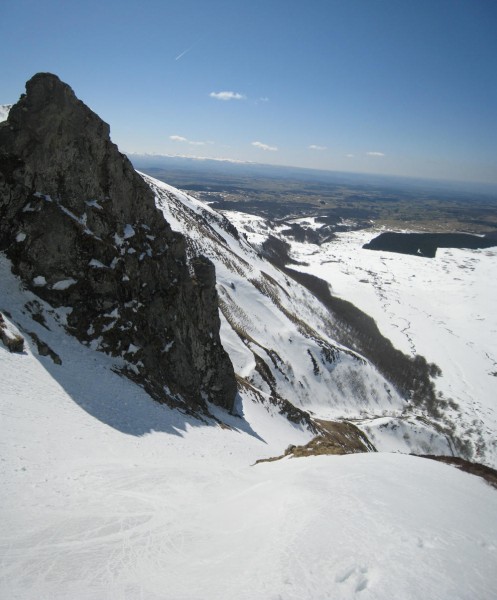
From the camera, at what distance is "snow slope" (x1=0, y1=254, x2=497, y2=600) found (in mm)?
7539

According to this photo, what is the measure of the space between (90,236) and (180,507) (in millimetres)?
22642

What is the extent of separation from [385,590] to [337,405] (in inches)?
2980

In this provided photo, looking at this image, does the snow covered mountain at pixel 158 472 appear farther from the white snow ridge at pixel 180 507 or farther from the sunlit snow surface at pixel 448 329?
the sunlit snow surface at pixel 448 329

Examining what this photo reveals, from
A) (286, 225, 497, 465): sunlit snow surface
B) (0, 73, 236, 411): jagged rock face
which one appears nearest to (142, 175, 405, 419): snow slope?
(286, 225, 497, 465): sunlit snow surface

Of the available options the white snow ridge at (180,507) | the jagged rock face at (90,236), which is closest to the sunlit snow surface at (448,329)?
the jagged rock face at (90,236)

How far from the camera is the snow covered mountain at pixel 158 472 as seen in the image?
789 centimetres

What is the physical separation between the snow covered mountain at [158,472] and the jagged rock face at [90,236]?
163mm

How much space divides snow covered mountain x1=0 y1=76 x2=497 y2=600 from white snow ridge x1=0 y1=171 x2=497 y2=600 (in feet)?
0.21

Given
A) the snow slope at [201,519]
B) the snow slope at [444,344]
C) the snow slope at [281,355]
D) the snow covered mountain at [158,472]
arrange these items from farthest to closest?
the snow slope at [444,344], the snow slope at [281,355], the snow covered mountain at [158,472], the snow slope at [201,519]

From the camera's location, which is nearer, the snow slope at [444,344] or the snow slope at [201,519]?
the snow slope at [201,519]

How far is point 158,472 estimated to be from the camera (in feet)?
52.1

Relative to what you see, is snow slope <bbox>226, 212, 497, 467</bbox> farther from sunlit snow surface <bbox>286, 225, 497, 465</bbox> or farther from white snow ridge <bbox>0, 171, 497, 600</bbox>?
white snow ridge <bbox>0, 171, 497, 600</bbox>

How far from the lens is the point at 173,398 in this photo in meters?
29.8

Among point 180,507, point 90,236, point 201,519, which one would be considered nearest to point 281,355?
point 90,236
